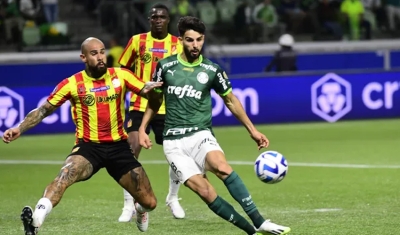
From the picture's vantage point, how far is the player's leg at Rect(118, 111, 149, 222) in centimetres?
1116

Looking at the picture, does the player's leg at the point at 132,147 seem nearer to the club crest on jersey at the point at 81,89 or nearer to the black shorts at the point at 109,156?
the black shorts at the point at 109,156

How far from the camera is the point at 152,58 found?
38.4 ft

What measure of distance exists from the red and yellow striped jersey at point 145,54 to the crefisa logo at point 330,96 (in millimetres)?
10387

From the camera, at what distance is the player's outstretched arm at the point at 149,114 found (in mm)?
9523

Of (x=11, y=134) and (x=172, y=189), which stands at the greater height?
(x=11, y=134)

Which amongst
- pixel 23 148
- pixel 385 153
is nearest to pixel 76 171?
pixel 385 153

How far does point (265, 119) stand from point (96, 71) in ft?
40.8

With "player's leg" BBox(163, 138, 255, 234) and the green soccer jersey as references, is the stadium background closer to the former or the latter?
"player's leg" BBox(163, 138, 255, 234)

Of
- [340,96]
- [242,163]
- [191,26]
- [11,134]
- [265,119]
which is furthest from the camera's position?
[340,96]

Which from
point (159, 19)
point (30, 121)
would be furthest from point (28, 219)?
point (159, 19)

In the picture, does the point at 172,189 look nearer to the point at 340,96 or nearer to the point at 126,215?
the point at 126,215

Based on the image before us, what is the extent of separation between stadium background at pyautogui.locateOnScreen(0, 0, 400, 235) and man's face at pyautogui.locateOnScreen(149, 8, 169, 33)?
219cm

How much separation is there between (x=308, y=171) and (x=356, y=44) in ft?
52.6

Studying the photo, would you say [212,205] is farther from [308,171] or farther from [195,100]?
[308,171]
